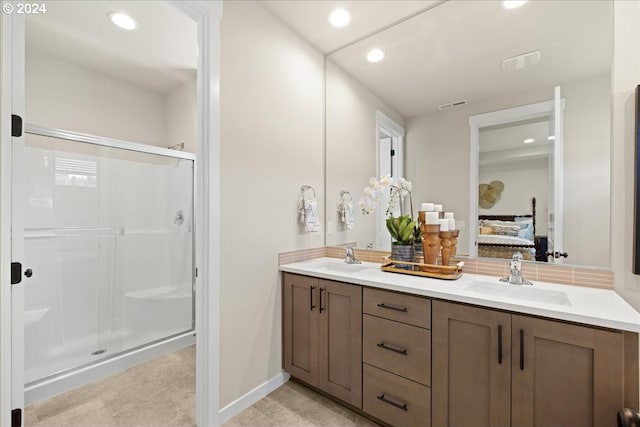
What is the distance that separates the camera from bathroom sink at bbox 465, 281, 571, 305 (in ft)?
4.36

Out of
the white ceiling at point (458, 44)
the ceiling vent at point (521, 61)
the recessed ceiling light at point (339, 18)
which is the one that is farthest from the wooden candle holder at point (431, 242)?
the recessed ceiling light at point (339, 18)

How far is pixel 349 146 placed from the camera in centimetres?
240

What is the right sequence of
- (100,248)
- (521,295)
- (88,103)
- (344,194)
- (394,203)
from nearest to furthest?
(521,295), (394,203), (344,194), (100,248), (88,103)

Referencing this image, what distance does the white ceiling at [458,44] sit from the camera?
147 centimetres

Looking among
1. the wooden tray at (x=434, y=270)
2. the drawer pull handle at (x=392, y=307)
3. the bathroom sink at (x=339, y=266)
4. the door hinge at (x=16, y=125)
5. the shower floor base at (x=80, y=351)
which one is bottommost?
the shower floor base at (x=80, y=351)

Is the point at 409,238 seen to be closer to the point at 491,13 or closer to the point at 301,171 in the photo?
the point at 301,171

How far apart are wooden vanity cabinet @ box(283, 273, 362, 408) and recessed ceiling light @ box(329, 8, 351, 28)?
1.83 meters

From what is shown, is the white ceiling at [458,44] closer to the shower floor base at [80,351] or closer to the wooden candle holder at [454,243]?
the wooden candle holder at [454,243]

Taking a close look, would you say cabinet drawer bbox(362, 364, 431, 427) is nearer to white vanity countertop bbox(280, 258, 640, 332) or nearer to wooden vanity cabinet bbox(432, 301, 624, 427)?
wooden vanity cabinet bbox(432, 301, 624, 427)

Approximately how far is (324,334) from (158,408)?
3.89 feet

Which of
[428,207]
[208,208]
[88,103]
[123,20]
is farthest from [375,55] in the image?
[88,103]

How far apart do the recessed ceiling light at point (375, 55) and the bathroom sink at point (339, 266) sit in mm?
1590

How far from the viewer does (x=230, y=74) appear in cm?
174

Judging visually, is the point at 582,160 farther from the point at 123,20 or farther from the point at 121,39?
the point at 121,39
